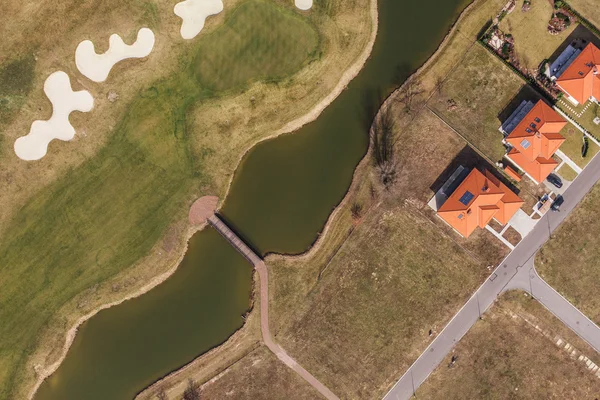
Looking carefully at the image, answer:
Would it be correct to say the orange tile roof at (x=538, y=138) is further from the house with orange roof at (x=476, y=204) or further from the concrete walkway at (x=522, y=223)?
the concrete walkway at (x=522, y=223)

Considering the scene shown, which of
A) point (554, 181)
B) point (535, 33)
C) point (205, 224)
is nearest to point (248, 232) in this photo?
point (205, 224)

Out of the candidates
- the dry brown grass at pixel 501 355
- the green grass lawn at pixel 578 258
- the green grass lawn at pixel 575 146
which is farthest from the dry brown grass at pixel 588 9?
the dry brown grass at pixel 501 355

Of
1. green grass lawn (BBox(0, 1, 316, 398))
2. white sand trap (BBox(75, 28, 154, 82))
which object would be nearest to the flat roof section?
green grass lawn (BBox(0, 1, 316, 398))

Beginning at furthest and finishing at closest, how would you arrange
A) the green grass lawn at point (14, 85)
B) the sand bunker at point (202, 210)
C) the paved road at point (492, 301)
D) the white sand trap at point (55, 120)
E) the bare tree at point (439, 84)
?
1. the paved road at point (492, 301)
2. the bare tree at point (439, 84)
3. the sand bunker at point (202, 210)
4. the white sand trap at point (55, 120)
5. the green grass lawn at point (14, 85)

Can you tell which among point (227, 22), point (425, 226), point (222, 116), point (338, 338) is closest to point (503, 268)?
point (425, 226)

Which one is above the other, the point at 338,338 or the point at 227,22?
the point at 227,22

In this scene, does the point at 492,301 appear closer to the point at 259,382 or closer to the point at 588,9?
the point at 259,382

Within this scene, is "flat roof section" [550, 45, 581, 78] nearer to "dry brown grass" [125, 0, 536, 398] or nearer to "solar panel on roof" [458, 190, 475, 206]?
"dry brown grass" [125, 0, 536, 398]

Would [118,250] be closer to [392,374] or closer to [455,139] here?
[392,374]
